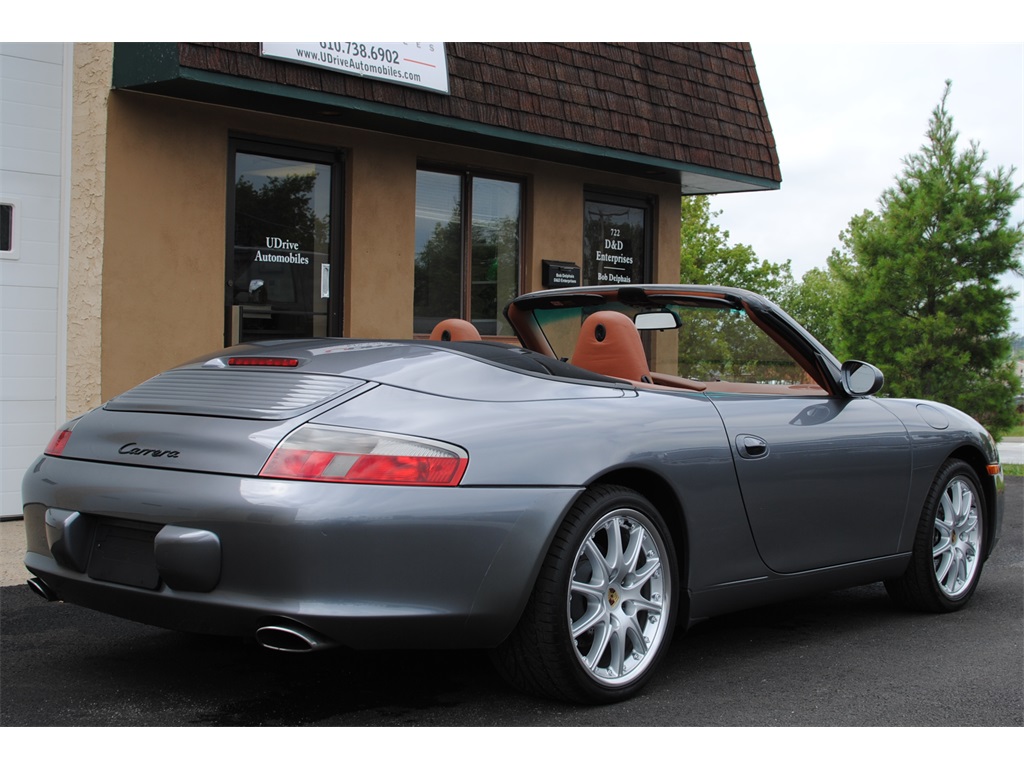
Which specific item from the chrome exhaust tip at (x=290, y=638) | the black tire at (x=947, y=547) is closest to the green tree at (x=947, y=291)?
the black tire at (x=947, y=547)

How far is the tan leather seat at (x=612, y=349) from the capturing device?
4668 mm

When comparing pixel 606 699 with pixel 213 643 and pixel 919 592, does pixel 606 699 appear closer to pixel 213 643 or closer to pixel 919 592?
pixel 213 643

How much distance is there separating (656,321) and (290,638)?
258cm

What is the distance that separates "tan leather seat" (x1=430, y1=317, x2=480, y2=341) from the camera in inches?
193

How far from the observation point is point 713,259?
129 ft

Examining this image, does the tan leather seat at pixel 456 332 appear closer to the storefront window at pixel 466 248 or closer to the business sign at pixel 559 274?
the storefront window at pixel 466 248

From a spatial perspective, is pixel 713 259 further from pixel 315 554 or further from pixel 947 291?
pixel 315 554

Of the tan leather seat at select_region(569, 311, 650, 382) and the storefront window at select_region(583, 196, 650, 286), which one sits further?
the storefront window at select_region(583, 196, 650, 286)

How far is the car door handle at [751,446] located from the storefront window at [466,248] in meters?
5.78

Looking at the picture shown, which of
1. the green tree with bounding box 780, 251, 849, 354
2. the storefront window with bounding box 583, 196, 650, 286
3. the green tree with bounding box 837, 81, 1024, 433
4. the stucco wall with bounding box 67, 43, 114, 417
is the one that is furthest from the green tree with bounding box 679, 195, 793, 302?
the stucco wall with bounding box 67, 43, 114, 417

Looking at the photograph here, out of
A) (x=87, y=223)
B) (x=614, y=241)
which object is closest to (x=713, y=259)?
(x=614, y=241)

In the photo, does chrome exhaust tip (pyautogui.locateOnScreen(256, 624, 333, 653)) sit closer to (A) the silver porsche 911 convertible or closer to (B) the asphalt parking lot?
(A) the silver porsche 911 convertible

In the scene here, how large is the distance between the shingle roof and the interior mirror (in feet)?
12.1
